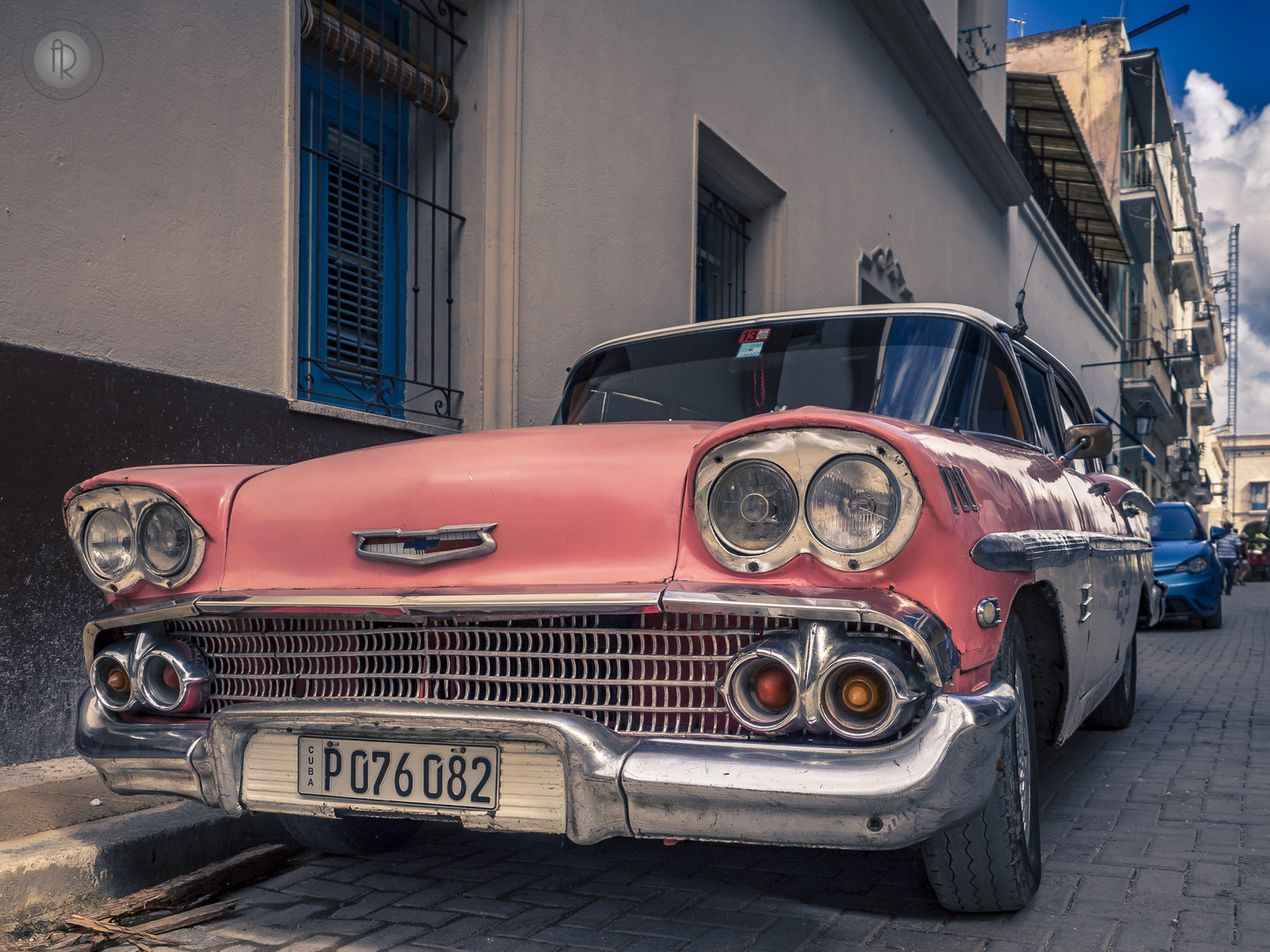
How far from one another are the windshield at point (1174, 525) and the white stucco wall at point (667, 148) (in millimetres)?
3943

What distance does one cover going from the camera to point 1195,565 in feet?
35.5

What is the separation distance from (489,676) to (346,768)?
336 mm

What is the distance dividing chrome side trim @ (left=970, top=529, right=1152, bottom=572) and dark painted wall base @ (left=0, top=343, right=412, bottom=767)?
2949mm

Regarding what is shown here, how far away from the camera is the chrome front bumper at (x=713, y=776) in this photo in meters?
1.81

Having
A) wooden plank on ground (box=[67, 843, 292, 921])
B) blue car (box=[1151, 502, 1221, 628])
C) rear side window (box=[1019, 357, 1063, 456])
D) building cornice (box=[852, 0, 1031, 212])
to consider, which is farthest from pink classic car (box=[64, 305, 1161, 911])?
building cornice (box=[852, 0, 1031, 212])

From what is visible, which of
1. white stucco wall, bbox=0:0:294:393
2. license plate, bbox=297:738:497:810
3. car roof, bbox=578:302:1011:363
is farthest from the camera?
white stucco wall, bbox=0:0:294:393

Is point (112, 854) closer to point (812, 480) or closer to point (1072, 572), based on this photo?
point (812, 480)

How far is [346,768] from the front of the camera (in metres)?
2.16

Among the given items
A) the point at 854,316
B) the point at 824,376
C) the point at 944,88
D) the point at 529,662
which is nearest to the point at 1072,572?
the point at 824,376

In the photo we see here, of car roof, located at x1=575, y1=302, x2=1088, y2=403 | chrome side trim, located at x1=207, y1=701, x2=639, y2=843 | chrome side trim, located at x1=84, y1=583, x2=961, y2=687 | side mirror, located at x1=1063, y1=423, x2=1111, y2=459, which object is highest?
car roof, located at x1=575, y1=302, x2=1088, y2=403

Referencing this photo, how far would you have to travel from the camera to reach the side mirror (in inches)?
131

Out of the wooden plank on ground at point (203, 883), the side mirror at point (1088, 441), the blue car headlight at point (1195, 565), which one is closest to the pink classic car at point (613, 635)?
the wooden plank on ground at point (203, 883)

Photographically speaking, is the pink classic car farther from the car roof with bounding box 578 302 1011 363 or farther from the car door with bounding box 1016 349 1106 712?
the car roof with bounding box 578 302 1011 363

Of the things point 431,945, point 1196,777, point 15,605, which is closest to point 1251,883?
point 1196,777
